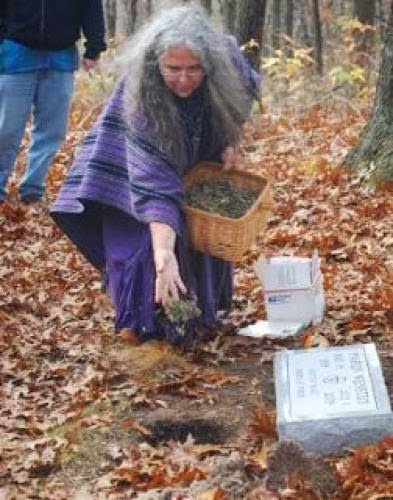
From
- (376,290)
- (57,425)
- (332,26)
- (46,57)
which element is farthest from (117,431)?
(332,26)

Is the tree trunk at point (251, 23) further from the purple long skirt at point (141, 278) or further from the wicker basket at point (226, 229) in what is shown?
the wicker basket at point (226, 229)

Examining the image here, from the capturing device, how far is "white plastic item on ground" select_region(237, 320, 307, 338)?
4.46 meters

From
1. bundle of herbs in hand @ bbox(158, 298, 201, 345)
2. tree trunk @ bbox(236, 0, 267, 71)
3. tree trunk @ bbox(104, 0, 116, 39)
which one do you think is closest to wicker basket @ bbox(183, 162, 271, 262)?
bundle of herbs in hand @ bbox(158, 298, 201, 345)

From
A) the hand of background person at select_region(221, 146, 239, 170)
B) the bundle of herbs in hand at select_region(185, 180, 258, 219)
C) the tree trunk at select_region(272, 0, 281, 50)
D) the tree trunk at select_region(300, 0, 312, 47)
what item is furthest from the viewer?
the tree trunk at select_region(300, 0, 312, 47)

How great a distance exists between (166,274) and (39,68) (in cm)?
275

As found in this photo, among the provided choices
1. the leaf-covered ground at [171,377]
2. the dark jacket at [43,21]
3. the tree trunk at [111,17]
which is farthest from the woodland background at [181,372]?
the tree trunk at [111,17]

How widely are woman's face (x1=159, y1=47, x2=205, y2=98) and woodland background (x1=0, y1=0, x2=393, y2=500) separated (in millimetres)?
478

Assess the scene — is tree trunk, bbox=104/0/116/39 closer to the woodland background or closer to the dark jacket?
the woodland background

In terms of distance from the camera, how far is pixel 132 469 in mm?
3256

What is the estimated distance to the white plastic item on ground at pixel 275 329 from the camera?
446 centimetres

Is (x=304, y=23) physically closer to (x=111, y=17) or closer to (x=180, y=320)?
(x=111, y=17)

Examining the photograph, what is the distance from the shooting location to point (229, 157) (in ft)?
14.6

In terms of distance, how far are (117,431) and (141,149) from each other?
1.29 meters

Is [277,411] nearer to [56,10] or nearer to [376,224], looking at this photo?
[376,224]
